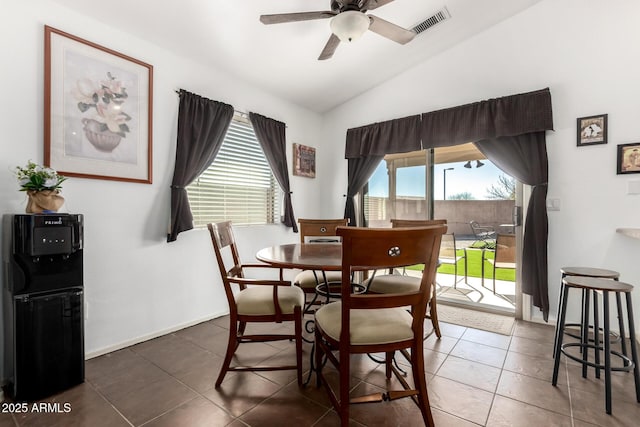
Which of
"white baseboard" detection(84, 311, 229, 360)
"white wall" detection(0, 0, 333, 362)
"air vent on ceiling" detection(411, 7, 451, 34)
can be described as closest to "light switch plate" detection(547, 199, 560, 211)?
"air vent on ceiling" detection(411, 7, 451, 34)

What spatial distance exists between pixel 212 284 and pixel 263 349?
108 centimetres

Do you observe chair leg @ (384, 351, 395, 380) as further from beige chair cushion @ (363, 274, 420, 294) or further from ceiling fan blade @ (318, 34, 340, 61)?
ceiling fan blade @ (318, 34, 340, 61)

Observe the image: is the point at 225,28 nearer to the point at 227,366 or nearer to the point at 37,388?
the point at 227,366

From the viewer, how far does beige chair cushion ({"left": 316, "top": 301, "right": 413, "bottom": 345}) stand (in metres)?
1.45

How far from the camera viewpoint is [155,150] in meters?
2.69

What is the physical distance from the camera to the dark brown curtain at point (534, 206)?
2.89 meters

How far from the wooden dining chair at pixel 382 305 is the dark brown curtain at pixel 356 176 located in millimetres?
2701

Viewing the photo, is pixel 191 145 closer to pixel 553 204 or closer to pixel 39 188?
pixel 39 188

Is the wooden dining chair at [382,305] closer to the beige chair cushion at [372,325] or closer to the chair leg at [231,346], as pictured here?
the beige chair cushion at [372,325]

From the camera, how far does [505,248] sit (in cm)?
341

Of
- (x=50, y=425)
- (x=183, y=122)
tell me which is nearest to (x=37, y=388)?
(x=50, y=425)

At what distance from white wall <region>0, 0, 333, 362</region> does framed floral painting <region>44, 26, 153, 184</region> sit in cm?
6

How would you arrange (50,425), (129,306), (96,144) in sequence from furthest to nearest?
1. (129,306)
2. (96,144)
3. (50,425)

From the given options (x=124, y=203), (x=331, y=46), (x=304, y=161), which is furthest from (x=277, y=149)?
(x=124, y=203)
